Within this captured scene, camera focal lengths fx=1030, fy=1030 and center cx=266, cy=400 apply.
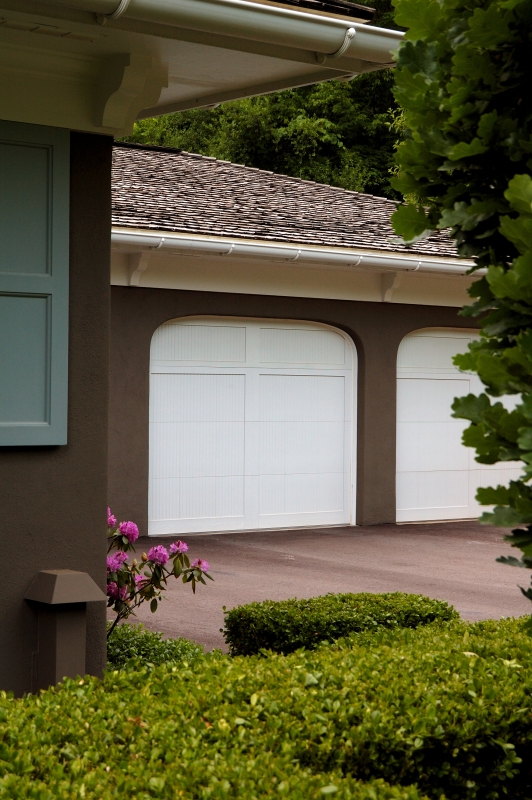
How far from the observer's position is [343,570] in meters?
11.0

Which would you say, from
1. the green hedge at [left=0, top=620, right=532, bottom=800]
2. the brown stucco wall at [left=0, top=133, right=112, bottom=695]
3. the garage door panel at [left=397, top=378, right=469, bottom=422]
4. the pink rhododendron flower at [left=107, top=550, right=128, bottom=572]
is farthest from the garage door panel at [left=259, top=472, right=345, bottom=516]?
the green hedge at [left=0, top=620, right=532, bottom=800]

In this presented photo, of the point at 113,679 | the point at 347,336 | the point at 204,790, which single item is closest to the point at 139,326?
the point at 347,336

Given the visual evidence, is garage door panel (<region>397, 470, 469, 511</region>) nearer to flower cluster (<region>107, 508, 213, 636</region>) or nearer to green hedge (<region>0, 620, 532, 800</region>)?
flower cluster (<region>107, 508, 213, 636</region>)

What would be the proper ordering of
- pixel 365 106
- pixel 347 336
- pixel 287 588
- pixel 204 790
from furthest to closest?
pixel 365 106 < pixel 347 336 < pixel 287 588 < pixel 204 790

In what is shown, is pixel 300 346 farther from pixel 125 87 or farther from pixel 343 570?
pixel 125 87

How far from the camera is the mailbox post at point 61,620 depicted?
526cm

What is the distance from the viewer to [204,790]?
2.67m

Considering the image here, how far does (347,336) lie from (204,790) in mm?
12046

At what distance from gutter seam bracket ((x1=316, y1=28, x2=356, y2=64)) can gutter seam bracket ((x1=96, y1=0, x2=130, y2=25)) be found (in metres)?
1.14

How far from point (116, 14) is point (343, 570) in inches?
295

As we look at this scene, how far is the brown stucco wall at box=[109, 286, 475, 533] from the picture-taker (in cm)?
1259

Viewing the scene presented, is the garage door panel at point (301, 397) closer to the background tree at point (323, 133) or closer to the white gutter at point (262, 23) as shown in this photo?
the white gutter at point (262, 23)

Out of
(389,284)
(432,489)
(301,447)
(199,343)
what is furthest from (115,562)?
(432,489)

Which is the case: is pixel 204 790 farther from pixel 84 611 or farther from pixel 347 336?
pixel 347 336
